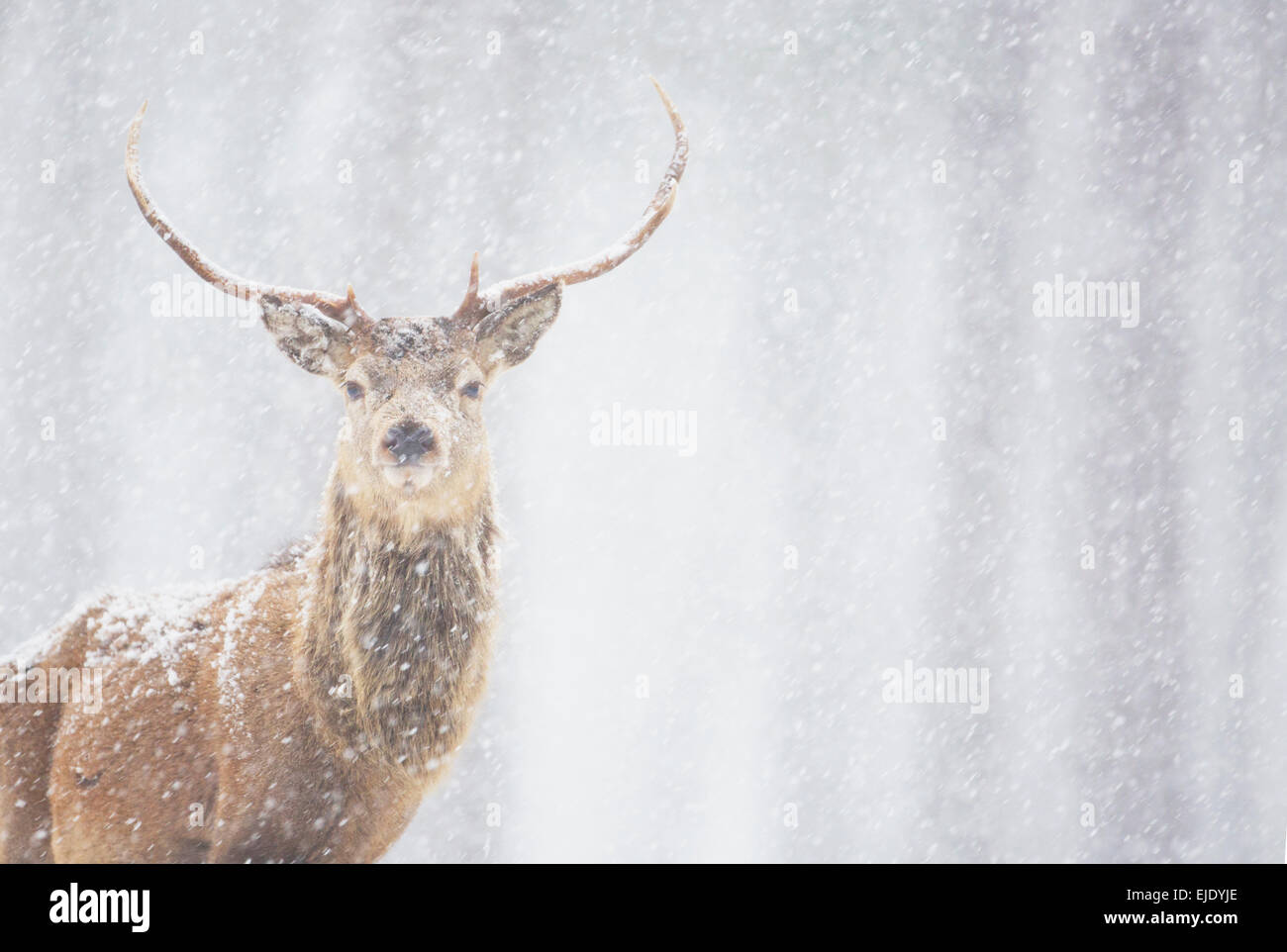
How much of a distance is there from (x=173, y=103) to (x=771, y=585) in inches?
87.4

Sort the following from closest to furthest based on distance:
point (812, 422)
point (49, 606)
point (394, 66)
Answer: point (49, 606) → point (394, 66) → point (812, 422)

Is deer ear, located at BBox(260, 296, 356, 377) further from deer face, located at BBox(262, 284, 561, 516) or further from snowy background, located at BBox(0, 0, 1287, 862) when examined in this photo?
snowy background, located at BBox(0, 0, 1287, 862)

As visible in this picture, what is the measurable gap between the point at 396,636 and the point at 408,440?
1.27ft

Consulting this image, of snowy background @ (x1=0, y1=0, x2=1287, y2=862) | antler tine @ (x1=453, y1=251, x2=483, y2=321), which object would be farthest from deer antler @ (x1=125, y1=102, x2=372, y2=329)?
snowy background @ (x1=0, y1=0, x2=1287, y2=862)

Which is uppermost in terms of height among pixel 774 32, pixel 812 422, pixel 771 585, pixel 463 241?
pixel 774 32

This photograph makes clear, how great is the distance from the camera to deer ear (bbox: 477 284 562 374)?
77.1 inches

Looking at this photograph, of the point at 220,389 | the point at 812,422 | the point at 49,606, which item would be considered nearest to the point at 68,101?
the point at 220,389

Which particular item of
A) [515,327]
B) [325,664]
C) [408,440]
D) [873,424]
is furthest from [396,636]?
[873,424]

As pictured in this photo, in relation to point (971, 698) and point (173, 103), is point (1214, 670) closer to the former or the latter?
point (971, 698)

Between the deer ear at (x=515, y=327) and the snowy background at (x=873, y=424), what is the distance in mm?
1000

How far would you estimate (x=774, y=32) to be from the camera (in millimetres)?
3027

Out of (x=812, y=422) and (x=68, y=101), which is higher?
(x=68, y=101)

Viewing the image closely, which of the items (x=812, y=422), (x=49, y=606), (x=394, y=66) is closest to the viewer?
(x=49, y=606)

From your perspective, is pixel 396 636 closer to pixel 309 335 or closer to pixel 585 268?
pixel 309 335
